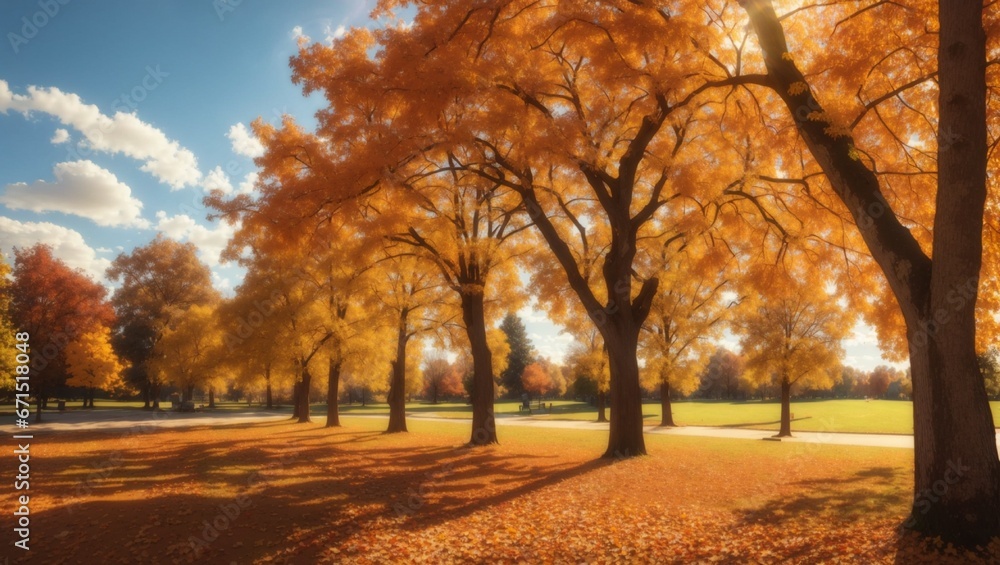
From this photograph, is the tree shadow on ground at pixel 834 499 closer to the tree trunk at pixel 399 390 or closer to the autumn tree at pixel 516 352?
the tree trunk at pixel 399 390

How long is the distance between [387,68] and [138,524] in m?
8.04

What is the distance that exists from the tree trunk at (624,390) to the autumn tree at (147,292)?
43272 mm

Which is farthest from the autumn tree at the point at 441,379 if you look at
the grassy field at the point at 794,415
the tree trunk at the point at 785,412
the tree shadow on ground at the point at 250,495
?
the tree shadow on ground at the point at 250,495

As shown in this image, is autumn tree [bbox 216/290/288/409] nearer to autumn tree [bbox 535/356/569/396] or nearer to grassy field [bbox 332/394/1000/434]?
grassy field [bbox 332/394/1000/434]

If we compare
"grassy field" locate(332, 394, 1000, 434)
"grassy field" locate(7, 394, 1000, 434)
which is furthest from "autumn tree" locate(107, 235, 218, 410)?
"grassy field" locate(332, 394, 1000, 434)

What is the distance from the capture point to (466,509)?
8.37m

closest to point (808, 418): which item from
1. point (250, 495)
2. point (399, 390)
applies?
point (399, 390)

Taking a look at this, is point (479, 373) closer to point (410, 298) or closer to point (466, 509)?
point (410, 298)

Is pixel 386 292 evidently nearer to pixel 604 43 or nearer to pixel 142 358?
pixel 604 43

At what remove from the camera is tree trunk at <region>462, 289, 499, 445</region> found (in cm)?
1775

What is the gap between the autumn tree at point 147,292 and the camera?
45231mm

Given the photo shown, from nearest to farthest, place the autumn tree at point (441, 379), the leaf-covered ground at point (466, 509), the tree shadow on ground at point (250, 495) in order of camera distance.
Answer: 1. the leaf-covered ground at point (466, 509)
2. the tree shadow on ground at point (250, 495)
3. the autumn tree at point (441, 379)

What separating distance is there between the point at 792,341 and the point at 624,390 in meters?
15.7

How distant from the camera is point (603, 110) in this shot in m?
12.6
